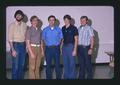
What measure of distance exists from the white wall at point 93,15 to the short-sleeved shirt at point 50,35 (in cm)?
4

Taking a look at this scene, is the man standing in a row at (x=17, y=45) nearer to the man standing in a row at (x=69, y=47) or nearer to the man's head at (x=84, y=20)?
the man standing in a row at (x=69, y=47)

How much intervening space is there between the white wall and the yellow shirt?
0.04 m

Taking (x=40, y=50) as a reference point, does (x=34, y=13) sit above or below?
above

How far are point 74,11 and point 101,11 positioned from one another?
0.18m

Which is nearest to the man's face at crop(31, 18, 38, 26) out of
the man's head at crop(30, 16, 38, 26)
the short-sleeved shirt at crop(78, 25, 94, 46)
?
the man's head at crop(30, 16, 38, 26)

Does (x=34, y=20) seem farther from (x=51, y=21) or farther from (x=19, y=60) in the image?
(x=19, y=60)

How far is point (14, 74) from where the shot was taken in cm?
366

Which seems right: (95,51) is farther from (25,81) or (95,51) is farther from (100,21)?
(25,81)

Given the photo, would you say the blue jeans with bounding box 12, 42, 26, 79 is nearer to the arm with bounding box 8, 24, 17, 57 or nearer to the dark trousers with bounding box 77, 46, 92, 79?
the arm with bounding box 8, 24, 17, 57

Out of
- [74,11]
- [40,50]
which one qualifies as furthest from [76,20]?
[40,50]

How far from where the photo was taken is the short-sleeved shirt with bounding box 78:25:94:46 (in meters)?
3.71

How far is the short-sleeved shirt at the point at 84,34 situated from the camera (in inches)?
146

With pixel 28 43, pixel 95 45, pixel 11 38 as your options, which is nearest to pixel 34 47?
pixel 28 43

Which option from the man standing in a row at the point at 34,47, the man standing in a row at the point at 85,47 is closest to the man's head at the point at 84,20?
the man standing in a row at the point at 85,47
